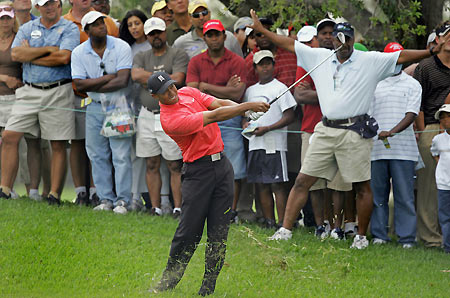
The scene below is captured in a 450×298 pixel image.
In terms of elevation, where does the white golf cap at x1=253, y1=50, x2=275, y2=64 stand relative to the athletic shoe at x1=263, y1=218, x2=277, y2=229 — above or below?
above

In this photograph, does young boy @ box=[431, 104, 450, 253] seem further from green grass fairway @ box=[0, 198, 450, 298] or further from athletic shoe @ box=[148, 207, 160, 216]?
athletic shoe @ box=[148, 207, 160, 216]

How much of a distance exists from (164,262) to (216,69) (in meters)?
3.03

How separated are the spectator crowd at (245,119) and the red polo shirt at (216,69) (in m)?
0.02

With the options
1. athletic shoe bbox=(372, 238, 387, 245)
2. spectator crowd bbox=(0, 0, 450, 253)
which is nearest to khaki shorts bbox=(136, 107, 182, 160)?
spectator crowd bbox=(0, 0, 450, 253)

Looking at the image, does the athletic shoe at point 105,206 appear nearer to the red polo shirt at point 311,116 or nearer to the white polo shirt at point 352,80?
the red polo shirt at point 311,116

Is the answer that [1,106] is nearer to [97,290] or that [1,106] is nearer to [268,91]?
[268,91]

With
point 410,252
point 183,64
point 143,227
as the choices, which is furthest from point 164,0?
point 410,252

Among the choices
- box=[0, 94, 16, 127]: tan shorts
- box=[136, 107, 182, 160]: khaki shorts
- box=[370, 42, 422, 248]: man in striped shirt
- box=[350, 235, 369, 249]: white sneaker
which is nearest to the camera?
box=[350, 235, 369, 249]: white sneaker

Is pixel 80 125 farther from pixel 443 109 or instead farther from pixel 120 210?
pixel 443 109

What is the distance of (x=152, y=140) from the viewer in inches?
432

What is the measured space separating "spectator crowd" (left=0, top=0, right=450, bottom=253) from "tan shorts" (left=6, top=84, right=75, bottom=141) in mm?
20

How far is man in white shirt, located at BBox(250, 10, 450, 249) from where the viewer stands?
9195 millimetres

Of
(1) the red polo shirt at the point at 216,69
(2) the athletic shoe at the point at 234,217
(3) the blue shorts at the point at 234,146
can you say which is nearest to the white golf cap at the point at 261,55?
(1) the red polo shirt at the point at 216,69

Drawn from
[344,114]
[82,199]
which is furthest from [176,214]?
[344,114]
